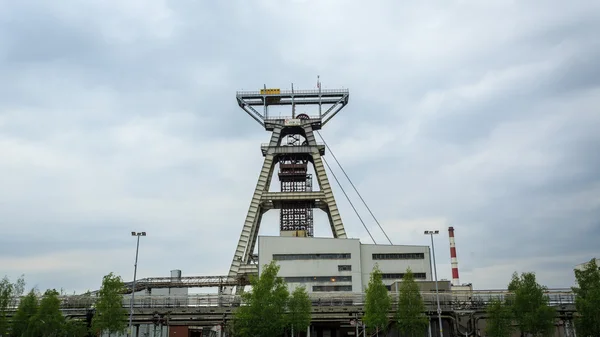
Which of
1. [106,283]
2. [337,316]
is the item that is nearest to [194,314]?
[106,283]

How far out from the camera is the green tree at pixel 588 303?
44406 millimetres

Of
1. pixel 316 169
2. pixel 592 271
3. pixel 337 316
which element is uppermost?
pixel 316 169

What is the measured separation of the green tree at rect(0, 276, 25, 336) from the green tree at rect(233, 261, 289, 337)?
21.5m

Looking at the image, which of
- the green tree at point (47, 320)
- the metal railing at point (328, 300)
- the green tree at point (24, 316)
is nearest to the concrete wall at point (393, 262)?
the metal railing at point (328, 300)

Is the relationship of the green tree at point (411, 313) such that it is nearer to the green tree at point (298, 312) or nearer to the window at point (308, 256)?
the green tree at point (298, 312)

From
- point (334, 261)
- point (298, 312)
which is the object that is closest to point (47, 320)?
point (298, 312)

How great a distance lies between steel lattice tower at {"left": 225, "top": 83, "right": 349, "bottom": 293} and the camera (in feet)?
267

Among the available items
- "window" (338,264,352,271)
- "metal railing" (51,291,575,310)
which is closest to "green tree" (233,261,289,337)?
"metal railing" (51,291,575,310)

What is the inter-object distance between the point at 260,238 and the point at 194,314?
2091 centimetres

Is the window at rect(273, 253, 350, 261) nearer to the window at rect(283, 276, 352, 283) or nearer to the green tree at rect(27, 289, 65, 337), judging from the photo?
the window at rect(283, 276, 352, 283)

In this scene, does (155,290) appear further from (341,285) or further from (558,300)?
(558,300)

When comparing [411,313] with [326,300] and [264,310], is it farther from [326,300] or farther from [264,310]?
[264,310]

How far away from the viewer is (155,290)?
3393 inches

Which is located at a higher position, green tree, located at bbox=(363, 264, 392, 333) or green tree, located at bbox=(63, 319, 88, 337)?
green tree, located at bbox=(363, 264, 392, 333)
